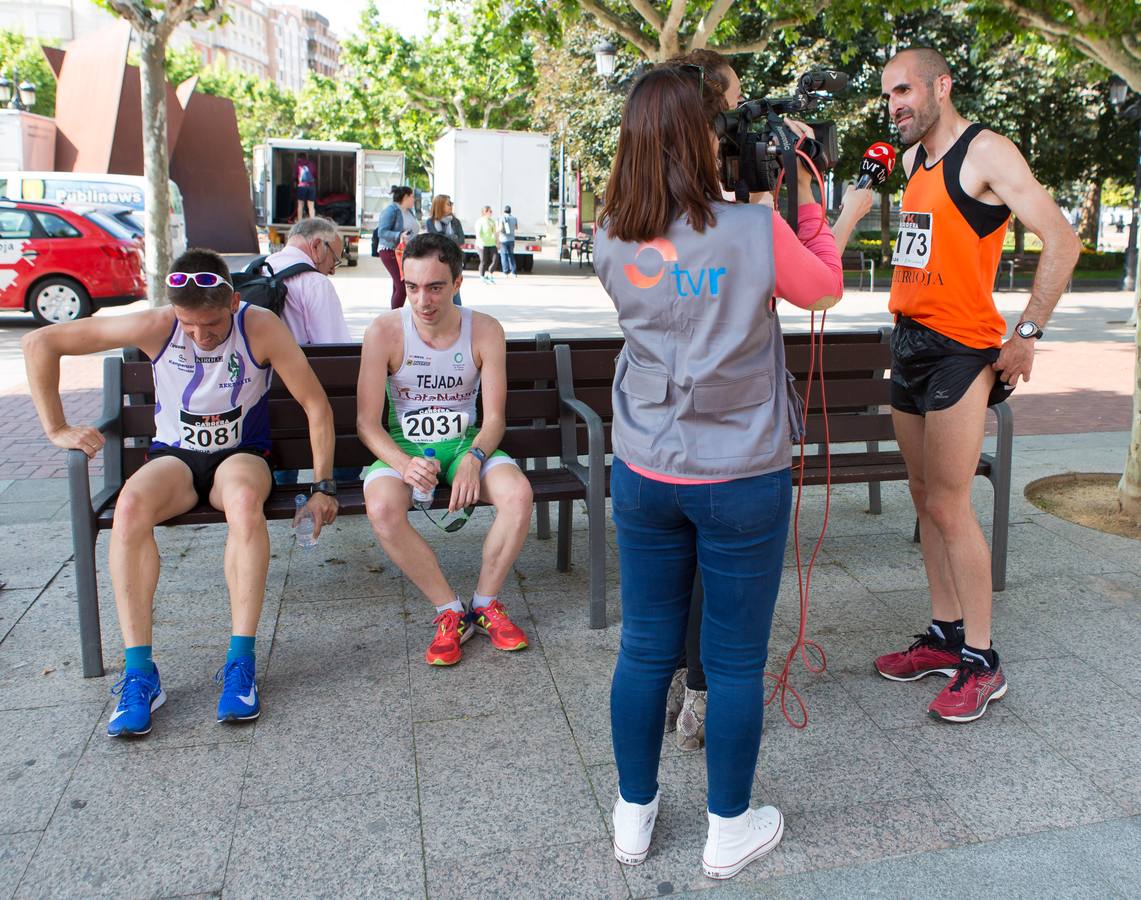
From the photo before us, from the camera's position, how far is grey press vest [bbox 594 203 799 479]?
2176mm

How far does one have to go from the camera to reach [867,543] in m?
4.99

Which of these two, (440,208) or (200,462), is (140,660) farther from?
(440,208)

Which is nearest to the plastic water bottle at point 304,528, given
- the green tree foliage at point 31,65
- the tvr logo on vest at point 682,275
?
the tvr logo on vest at point 682,275

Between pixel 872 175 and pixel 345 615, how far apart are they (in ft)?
8.25

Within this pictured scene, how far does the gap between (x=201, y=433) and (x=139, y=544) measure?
1.65 ft

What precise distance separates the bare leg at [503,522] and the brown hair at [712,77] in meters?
1.84

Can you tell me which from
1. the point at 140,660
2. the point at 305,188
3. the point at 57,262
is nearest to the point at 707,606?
the point at 140,660

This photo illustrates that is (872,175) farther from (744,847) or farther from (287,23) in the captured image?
(287,23)

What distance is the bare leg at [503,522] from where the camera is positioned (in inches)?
152

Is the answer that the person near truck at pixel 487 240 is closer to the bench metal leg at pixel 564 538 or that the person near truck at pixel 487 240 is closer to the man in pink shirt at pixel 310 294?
the man in pink shirt at pixel 310 294

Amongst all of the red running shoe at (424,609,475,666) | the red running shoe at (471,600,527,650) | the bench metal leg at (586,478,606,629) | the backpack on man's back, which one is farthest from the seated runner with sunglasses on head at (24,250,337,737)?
the backpack on man's back

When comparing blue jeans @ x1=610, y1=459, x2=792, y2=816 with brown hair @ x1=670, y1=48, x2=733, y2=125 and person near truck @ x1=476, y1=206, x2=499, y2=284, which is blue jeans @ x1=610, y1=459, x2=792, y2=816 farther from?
person near truck @ x1=476, y1=206, x2=499, y2=284

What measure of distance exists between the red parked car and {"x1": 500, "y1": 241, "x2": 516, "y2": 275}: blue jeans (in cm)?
1093

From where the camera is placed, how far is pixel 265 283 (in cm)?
508
